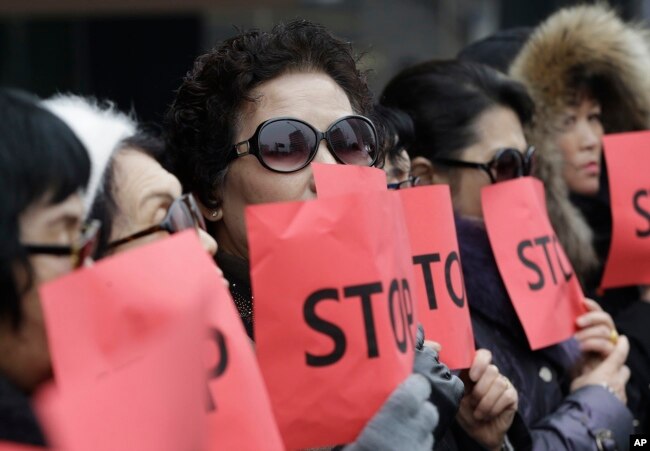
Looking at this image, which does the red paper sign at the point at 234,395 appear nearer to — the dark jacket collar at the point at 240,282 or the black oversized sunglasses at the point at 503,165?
the dark jacket collar at the point at 240,282

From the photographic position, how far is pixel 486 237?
10.7 ft

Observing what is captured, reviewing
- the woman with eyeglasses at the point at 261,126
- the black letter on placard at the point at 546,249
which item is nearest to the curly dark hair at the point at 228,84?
the woman with eyeglasses at the point at 261,126

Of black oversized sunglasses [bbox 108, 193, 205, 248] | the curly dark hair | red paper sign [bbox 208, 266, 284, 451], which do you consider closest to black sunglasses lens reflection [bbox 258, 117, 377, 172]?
the curly dark hair

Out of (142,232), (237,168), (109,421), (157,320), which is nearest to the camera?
(109,421)

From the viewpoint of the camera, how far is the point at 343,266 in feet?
6.67

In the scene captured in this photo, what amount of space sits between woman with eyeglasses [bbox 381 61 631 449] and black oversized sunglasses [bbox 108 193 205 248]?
1199 mm

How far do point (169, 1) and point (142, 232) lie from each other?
21.2 ft

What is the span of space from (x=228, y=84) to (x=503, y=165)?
1119mm

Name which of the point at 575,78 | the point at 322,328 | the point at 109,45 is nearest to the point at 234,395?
the point at 322,328

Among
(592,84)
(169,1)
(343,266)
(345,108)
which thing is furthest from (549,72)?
(169,1)

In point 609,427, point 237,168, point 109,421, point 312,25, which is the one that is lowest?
point 609,427

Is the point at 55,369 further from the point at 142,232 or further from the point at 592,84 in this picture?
the point at 592,84

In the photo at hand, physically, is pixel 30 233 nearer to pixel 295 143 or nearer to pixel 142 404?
pixel 142 404

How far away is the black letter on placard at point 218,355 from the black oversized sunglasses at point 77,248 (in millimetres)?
245
